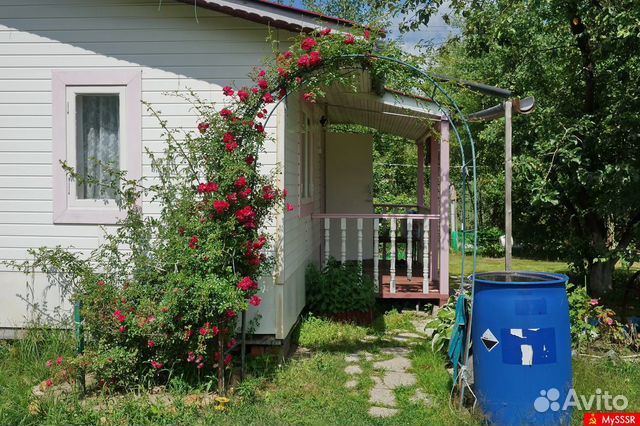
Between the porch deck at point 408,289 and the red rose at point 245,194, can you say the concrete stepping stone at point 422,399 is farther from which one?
the porch deck at point 408,289

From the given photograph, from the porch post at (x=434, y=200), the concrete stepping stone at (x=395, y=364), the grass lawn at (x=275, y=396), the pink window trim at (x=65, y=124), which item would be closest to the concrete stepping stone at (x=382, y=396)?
the grass lawn at (x=275, y=396)

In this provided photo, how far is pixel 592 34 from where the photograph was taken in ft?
22.5

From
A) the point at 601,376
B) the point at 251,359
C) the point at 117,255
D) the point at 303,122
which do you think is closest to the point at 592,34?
the point at 303,122

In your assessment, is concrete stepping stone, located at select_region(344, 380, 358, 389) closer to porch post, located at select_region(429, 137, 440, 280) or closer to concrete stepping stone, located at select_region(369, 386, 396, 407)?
concrete stepping stone, located at select_region(369, 386, 396, 407)

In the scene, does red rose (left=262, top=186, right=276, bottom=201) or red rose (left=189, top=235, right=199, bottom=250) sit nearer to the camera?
red rose (left=189, top=235, right=199, bottom=250)

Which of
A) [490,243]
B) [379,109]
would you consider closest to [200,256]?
[379,109]

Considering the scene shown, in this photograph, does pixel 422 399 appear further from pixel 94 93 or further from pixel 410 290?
pixel 94 93

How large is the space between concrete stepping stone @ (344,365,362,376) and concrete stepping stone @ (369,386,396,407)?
0.41m

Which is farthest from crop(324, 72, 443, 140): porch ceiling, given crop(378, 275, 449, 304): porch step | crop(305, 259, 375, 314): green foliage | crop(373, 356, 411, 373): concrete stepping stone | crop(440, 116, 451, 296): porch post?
crop(373, 356, 411, 373): concrete stepping stone

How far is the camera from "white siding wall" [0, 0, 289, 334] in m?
5.42

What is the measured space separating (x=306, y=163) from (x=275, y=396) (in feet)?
11.3

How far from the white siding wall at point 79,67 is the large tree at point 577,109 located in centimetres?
348

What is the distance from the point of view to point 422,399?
468cm

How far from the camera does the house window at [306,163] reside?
695 centimetres
